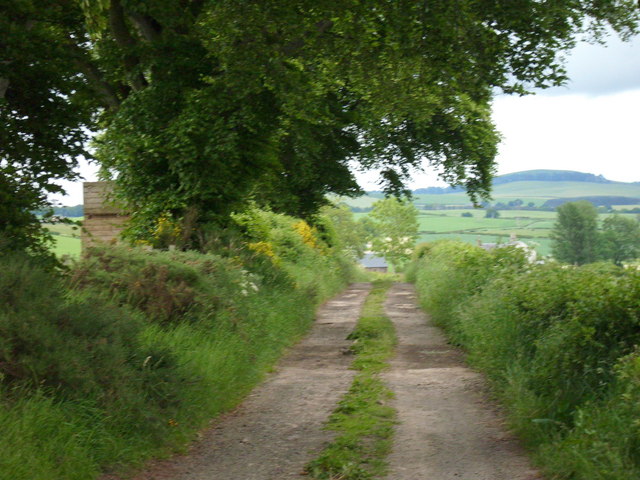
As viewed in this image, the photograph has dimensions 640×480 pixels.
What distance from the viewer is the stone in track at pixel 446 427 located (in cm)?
729

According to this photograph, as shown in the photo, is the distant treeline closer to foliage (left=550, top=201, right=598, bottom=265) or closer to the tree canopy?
foliage (left=550, top=201, right=598, bottom=265)

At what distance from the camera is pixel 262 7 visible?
15.0 metres

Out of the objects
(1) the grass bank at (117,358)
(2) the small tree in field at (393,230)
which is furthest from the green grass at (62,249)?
(2) the small tree in field at (393,230)

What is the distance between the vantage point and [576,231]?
1750 cm

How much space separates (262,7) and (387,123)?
554 inches

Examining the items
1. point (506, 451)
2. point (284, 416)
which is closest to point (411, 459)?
point (506, 451)

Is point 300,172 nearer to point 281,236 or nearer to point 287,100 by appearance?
point 281,236

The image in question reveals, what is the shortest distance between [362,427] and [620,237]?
22.1 ft

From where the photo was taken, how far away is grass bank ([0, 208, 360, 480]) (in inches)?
255

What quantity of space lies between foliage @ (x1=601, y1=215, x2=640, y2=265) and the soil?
2978mm

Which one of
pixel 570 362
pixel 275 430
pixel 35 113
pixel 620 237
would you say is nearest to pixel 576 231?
pixel 620 237

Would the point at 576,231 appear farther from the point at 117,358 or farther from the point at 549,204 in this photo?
the point at 549,204

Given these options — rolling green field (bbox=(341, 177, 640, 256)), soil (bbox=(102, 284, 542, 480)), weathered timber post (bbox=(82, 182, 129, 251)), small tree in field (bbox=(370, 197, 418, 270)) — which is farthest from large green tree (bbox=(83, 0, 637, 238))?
small tree in field (bbox=(370, 197, 418, 270))

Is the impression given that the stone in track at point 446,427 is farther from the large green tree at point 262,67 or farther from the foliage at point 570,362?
the large green tree at point 262,67
